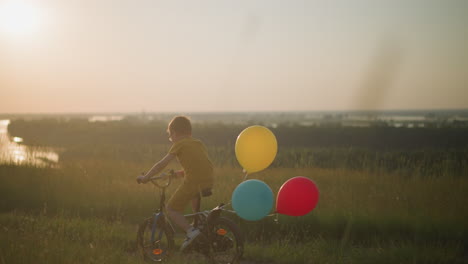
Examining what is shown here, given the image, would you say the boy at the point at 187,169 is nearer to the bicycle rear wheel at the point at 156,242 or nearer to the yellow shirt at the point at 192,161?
the yellow shirt at the point at 192,161

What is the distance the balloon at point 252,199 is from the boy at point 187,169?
1.56ft

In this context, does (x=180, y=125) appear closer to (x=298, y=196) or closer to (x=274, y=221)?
(x=298, y=196)

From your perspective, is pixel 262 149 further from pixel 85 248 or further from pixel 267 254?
pixel 85 248

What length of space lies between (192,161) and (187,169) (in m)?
0.11

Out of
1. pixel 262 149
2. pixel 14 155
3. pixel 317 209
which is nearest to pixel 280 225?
pixel 317 209

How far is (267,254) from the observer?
613cm

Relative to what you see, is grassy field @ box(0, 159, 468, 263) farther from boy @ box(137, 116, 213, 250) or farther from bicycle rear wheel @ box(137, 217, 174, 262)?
boy @ box(137, 116, 213, 250)

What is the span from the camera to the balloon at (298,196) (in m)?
5.66

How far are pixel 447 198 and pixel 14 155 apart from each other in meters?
12.5

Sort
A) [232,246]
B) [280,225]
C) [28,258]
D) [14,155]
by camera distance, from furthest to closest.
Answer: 1. [14,155]
2. [280,225]
3. [28,258]
4. [232,246]

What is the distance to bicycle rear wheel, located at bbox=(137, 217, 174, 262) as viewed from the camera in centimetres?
533

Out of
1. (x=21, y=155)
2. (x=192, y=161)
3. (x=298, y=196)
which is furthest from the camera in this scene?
(x=21, y=155)

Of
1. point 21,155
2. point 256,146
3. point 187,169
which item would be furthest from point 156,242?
point 21,155

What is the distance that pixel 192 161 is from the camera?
5.01m
